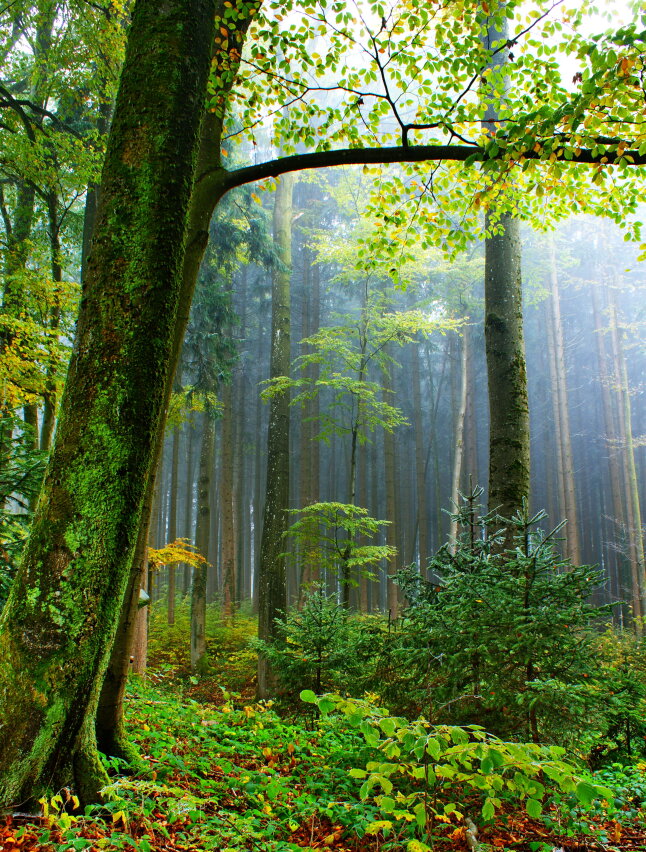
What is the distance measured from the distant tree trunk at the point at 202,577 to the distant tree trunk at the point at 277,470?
2.85 m

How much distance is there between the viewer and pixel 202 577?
1296 centimetres

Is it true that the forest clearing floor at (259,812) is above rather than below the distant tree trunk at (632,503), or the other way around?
below

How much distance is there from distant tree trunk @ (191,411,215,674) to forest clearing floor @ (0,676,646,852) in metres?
8.85

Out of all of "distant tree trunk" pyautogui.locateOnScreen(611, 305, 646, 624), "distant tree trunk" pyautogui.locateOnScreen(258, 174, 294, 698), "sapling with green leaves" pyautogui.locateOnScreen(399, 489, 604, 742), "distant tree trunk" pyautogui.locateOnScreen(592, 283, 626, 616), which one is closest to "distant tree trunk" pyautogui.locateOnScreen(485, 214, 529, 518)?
A: "sapling with green leaves" pyautogui.locateOnScreen(399, 489, 604, 742)

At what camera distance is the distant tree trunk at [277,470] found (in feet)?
33.1

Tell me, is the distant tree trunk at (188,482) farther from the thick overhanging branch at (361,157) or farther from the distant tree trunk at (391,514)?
the thick overhanging branch at (361,157)

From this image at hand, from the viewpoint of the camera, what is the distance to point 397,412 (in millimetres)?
12484

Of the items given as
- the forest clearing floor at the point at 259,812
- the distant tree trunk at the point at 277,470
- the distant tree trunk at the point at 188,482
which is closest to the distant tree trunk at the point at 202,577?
the distant tree trunk at the point at 277,470

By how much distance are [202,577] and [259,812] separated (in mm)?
10599

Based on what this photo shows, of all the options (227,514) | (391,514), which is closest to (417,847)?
(227,514)

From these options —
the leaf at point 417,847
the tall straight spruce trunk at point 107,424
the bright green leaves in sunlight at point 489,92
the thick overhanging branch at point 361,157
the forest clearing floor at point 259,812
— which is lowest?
the forest clearing floor at point 259,812

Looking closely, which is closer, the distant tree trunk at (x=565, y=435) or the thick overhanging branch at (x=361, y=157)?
the thick overhanging branch at (x=361, y=157)

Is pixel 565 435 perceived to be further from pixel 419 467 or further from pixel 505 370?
pixel 505 370

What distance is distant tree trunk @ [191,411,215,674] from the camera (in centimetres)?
1262
